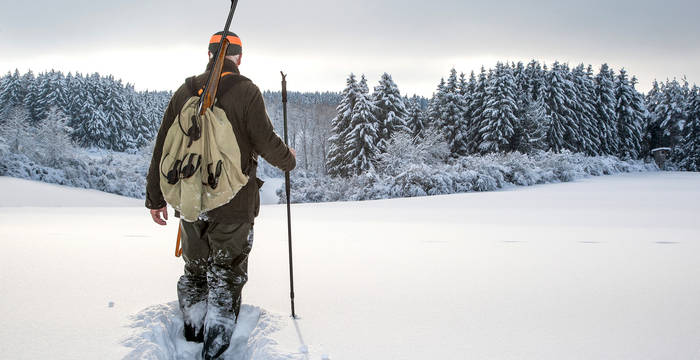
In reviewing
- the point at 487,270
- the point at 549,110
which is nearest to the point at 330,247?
the point at 487,270

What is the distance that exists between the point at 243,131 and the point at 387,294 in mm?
1562

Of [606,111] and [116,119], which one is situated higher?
[116,119]

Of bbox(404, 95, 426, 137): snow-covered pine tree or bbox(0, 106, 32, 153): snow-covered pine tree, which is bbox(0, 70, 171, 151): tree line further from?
bbox(404, 95, 426, 137): snow-covered pine tree

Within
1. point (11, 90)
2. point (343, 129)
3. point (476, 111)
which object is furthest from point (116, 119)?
point (476, 111)

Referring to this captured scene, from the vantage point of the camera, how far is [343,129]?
36.5m

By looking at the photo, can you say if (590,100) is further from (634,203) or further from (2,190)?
(2,190)

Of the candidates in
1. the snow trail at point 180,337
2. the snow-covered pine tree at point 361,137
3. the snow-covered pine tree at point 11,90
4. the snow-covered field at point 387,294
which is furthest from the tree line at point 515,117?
the snow trail at point 180,337

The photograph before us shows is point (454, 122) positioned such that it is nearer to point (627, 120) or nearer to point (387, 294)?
point (627, 120)

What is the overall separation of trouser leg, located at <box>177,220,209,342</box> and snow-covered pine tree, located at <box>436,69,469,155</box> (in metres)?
36.8

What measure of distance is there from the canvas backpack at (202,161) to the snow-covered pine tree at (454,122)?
36.9 metres

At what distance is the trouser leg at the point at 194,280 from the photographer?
249 centimetres

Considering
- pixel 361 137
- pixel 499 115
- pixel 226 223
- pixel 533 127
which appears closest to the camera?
pixel 226 223

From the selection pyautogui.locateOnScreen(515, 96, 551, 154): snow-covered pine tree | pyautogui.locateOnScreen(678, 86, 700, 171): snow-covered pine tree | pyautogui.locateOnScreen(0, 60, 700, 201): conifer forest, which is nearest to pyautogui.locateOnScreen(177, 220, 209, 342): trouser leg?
pyautogui.locateOnScreen(0, 60, 700, 201): conifer forest

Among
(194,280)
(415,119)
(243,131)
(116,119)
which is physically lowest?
(194,280)
